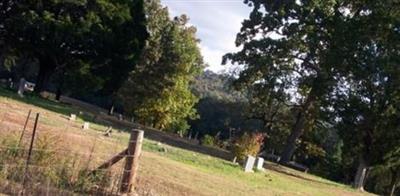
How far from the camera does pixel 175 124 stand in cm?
6366

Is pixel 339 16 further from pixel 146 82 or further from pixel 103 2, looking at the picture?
pixel 146 82

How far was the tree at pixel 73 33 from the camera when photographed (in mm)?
35438

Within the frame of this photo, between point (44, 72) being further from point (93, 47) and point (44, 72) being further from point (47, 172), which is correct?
point (47, 172)

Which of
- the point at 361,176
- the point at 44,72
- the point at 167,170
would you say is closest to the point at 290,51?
the point at 361,176

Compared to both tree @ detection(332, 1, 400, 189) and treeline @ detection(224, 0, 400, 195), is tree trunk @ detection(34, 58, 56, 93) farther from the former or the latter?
tree @ detection(332, 1, 400, 189)

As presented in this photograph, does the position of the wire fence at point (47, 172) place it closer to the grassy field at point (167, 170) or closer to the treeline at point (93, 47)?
the grassy field at point (167, 170)

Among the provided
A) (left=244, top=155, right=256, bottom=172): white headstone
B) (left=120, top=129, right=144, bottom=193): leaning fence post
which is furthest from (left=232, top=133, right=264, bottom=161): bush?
(left=120, top=129, right=144, bottom=193): leaning fence post

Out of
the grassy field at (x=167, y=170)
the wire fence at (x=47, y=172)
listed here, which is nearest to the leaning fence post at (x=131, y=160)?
the wire fence at (x=47, y=172)

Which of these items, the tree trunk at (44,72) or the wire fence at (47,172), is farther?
the tree trunk at (44,72)

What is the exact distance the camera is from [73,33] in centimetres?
3578

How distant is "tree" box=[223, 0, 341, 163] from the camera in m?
35.5

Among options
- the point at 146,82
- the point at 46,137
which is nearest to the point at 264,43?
the point at 146,82

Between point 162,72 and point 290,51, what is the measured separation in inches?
699

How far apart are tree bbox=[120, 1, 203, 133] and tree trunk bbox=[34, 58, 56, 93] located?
11.0 meters
